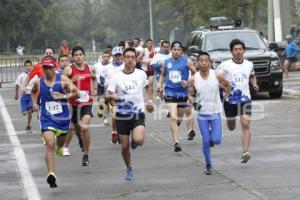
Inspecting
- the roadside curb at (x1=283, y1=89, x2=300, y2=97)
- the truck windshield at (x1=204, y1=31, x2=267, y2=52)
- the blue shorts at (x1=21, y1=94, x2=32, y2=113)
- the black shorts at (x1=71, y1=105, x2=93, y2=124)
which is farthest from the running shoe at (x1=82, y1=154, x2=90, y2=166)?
the roadside curb at (x1=283, y1=89, x2=300, y2=97)

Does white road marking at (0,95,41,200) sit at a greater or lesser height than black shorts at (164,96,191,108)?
lesser

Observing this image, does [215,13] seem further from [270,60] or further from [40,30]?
[40,30]

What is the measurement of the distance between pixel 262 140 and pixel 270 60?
839 centimetres

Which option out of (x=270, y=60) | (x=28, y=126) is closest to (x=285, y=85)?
(x=270, y=60)

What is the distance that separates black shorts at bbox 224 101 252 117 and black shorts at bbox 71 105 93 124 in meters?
2.13

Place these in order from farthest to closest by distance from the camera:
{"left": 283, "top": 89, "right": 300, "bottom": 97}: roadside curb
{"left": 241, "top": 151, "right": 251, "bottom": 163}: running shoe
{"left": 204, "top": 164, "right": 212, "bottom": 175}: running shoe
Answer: {"left": 283, "top": 89, "right": 300, "bottom": 97}: roadside curb → {"left": 241, "top": 151, "right": 251, "bottom": 163}: running shoe → {"left": 204, "top": 164, "right": 212, "bottom": 175}: running shoe

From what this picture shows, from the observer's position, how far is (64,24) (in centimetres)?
10538

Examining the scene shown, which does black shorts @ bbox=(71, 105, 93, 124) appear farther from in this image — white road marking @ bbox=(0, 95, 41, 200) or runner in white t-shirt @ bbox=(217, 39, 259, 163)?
runner in white t-shirt @ bbox=(217, 39, 259, 163)

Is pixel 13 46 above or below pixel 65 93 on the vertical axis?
above

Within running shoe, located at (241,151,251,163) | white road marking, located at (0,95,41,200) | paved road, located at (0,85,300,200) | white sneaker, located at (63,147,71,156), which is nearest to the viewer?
paved road, located at (0,85,300,200)

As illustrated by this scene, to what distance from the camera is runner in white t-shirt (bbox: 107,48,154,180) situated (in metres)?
10.0

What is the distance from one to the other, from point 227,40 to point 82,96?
11.0 m

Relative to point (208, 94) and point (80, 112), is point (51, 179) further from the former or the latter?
point (208, 94)

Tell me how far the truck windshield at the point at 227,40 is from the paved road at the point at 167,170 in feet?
20.9
